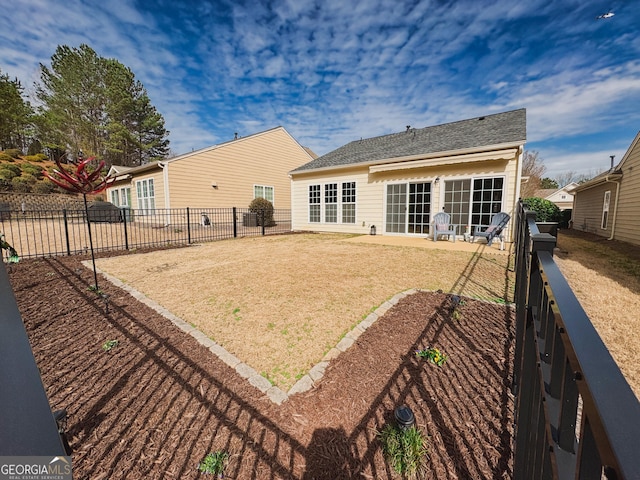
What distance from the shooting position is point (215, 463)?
1.70 meters

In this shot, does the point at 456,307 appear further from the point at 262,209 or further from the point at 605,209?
the point at 605,209

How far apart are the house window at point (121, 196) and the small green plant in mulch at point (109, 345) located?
19416 mm

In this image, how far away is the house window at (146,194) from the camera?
1580cm

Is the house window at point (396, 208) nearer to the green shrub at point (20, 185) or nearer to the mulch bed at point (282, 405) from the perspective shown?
the mulch bed at point (282, 405)

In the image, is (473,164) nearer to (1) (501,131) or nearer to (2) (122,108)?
(1) (501,131)

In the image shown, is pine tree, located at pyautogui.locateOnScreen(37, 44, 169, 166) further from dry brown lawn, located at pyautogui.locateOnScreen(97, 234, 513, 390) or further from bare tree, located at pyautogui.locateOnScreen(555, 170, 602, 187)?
bare tree, located at pyautogui.locateOnScreen(555, 170, 602, 187)

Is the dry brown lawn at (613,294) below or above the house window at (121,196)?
below

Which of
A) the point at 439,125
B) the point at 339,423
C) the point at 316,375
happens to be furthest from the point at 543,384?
the point at 439,125

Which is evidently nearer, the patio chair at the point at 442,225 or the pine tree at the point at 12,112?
the patio chair at the point at 442,225

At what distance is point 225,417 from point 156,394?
73 centimetres

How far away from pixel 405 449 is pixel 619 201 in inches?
615

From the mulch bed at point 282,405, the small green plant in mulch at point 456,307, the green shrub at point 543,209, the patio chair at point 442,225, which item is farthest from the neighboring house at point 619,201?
the mulch bed at point 282,405

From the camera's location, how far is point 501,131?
9.65 meters

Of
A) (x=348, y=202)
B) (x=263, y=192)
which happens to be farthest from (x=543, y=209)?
(x=263, y=192)
